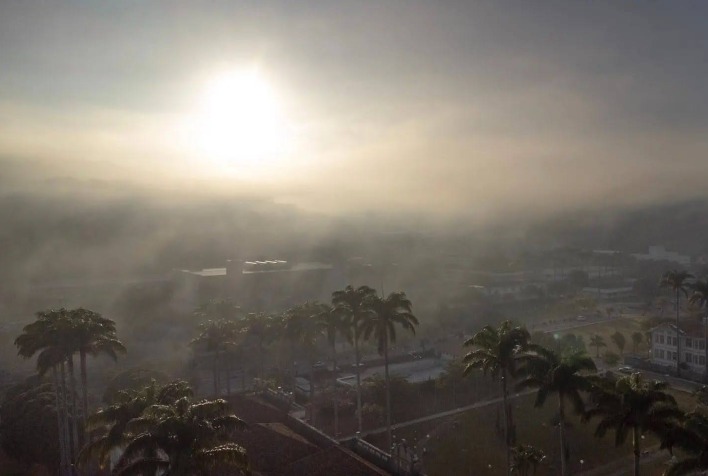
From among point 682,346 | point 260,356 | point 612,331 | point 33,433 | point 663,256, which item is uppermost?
point 33,433

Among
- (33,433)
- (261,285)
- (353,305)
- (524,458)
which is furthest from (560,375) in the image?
(261,285)

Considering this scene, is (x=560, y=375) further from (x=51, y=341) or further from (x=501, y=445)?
(x=51, y=341)

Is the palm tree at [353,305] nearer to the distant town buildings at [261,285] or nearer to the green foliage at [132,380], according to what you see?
the green foliage at [132,380]

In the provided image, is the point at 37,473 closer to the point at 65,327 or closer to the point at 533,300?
the point at 65,327

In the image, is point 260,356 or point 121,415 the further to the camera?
point 260,356

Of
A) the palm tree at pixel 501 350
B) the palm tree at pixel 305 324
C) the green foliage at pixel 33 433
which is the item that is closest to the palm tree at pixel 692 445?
the palm tree at pixel 501 350

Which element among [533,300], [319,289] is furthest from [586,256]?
[319,289]

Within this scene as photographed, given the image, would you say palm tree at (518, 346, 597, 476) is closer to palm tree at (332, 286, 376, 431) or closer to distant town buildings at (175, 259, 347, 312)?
palm tree at (332, 286, 376, 431)

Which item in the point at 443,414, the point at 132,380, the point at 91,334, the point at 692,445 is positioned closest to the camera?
the point at 692,445
